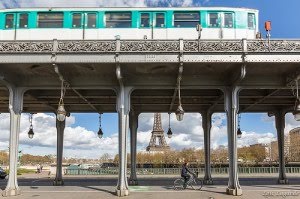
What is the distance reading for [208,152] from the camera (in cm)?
2750

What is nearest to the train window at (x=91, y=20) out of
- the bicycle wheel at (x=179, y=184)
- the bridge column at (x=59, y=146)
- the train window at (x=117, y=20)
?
the train window at (x=117, y=20)

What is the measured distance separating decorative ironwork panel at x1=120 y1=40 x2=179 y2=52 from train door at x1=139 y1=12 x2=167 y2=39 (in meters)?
2.61

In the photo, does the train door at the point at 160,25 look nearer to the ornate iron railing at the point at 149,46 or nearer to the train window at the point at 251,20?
the ornate iron railing at the point at 149,46

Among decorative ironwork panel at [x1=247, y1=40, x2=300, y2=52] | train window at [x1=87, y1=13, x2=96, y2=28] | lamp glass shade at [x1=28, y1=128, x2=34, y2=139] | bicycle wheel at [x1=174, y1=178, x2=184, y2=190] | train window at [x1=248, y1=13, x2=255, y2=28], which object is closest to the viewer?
decorative ironwork panel at [x1=247, y1=40, x2=300, y2=52]

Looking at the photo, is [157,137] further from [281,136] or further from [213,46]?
[213,46]

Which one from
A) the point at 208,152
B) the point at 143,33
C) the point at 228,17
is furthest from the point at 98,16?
the point at 208,152

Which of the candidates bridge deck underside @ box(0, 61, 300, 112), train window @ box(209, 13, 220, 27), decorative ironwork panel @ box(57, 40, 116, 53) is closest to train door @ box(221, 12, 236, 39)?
train window @ box(209, 13, 220, 27)

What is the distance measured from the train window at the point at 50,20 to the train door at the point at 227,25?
31.9 feet

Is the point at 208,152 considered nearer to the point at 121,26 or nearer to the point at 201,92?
the point at 201,92

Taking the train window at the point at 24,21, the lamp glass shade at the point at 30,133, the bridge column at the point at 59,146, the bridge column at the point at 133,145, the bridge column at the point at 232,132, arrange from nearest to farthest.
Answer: the bridge column at the point at 232,132
the train window at the point at 24,21
the bridge column at the point at 133,145
the bridge column at the point at 59,146
the lamp glass shade at the point at 30,133

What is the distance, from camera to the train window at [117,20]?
21.5 metres

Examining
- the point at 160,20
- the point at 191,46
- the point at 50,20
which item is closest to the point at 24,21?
the point at 50,20

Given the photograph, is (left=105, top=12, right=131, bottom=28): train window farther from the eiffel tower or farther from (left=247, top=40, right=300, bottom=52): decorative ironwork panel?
the eiffel tower

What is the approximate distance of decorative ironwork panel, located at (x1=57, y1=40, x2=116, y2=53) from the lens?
18.7m
